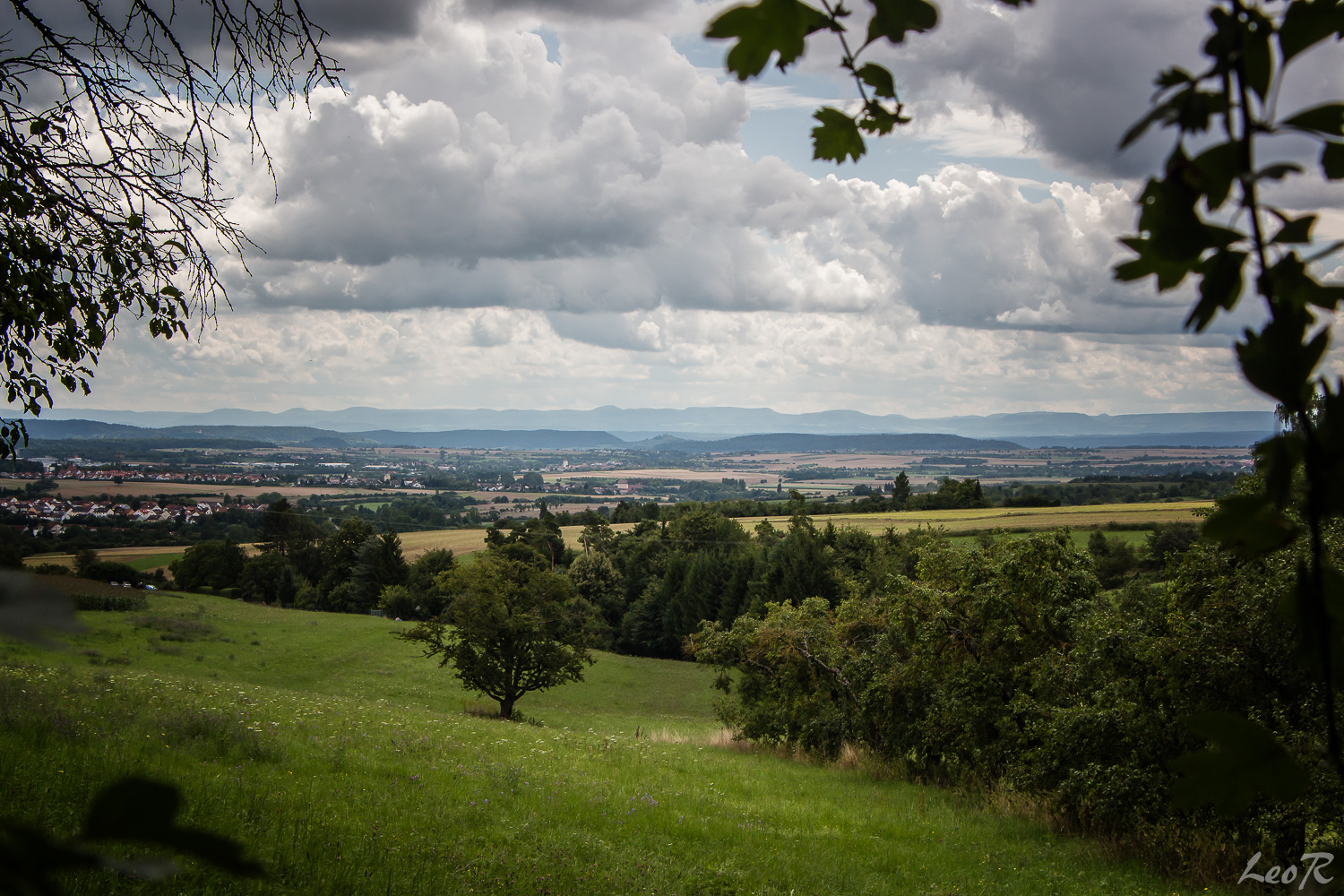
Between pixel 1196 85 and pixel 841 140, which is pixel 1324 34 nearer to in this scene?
pixel 1196 85

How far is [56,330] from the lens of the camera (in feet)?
18.8

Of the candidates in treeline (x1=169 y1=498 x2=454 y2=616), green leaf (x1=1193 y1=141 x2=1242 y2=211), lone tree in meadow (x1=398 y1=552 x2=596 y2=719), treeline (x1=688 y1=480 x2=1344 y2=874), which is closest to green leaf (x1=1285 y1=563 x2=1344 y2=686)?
green leaf (x1=1193 y1=141 x2=1242 y2=211)

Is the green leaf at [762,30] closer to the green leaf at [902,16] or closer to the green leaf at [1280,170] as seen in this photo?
the green leaf at [902,16]

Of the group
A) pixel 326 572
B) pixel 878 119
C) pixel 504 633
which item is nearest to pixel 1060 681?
pixel 878 119

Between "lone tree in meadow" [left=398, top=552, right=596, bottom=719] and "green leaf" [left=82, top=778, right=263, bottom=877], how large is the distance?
31.3 m

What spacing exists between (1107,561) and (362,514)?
299 ft

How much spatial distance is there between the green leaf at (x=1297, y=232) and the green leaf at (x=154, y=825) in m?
1.27

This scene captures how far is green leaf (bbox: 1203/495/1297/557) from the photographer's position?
95 cm

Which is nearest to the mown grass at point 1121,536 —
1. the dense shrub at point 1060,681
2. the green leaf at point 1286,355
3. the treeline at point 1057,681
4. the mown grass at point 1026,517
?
the mown grass at point 1026,517

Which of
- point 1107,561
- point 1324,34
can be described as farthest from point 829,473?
point 1324,34

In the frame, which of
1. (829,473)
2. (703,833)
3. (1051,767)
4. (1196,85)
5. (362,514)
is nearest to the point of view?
(1196,85)

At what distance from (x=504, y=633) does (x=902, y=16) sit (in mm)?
32126

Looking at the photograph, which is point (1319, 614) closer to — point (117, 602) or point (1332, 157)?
point (1332, 157)

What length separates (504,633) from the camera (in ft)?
103
